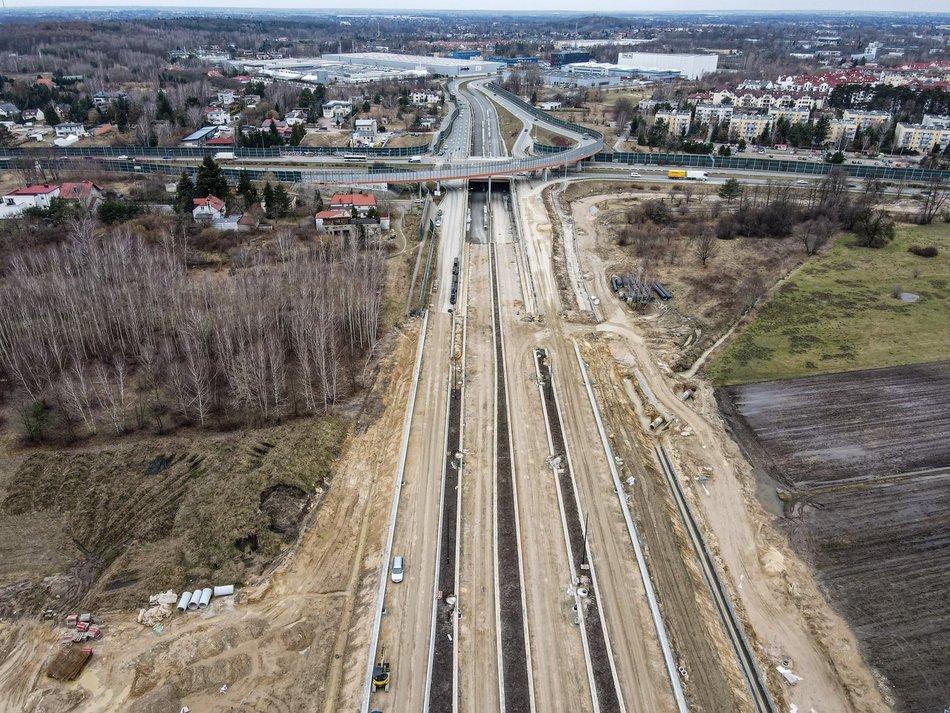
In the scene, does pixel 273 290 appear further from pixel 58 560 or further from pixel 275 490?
pixel 58 560

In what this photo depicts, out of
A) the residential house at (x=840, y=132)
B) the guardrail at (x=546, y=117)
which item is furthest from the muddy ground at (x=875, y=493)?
the residential house at (x=840, y=132)

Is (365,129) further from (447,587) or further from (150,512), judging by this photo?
(447,587)

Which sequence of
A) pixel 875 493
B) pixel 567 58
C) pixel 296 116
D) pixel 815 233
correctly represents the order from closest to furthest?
pixel 875 493
pixel 815 233
pixel 296 116
pixel 567 58

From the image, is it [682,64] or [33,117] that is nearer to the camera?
[33,117]

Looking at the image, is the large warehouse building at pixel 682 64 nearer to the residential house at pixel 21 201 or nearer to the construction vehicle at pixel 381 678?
the residential house at pixel 21 201

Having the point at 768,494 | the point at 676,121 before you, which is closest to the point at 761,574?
the point at 768,494

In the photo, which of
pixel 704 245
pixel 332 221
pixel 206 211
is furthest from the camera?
pixel 206 211

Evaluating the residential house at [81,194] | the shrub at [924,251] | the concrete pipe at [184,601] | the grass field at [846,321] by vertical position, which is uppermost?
the residential house at [81,194]
